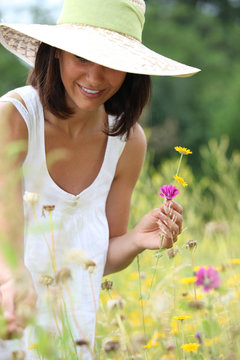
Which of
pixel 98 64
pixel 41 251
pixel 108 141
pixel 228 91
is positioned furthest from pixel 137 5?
pixel 228 91

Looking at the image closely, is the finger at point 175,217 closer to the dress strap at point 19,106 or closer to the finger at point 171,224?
the finger at point 171,224

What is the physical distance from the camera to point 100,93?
1.58 meters

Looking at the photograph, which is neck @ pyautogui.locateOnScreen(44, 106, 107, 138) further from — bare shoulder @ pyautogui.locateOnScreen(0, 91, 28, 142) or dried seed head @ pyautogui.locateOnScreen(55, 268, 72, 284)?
dried seed head @ pyautogui.locateOnScreen(55, 268, 72, 284)

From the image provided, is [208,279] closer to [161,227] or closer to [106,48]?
[161,227]

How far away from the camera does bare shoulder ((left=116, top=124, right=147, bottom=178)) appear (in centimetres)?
192

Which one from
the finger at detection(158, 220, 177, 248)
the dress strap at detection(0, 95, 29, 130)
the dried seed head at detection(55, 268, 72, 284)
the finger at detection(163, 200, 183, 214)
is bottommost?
the dried seed head at detection(55, 268, 72, 284)

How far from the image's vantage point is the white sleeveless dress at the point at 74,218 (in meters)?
1.68

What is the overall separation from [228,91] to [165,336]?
70.4ft

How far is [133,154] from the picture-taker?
1936 mm

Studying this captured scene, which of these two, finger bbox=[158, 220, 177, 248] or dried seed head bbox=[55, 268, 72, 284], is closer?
dried seed head bbox=[55, 268, 72, 284]

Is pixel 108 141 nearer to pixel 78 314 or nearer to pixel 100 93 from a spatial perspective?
pixel 100 93

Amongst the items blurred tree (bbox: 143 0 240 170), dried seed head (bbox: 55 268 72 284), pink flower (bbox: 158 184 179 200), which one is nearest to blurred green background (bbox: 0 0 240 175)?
blurred tree (bbox: 143 0 240 170)

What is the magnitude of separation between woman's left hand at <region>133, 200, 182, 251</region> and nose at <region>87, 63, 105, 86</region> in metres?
0.39

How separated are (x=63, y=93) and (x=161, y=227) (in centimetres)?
61
